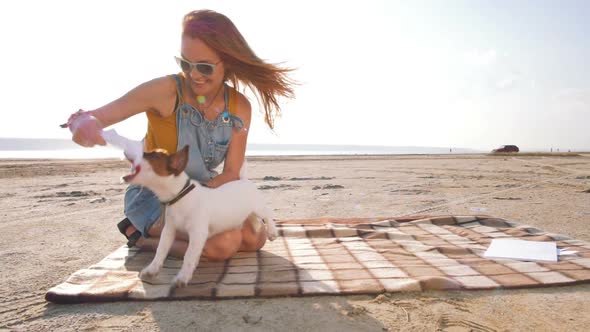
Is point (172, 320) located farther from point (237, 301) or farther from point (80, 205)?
point (80, 205)

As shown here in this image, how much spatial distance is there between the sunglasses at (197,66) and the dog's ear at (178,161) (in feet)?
2.48

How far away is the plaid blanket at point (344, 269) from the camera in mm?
2182

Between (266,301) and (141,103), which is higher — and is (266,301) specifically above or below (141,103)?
below

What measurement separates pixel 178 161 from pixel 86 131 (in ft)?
1.63

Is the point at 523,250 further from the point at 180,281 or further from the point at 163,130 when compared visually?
the point at 163,130

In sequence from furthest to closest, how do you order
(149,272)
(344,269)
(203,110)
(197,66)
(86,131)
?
(203,110) < (197,66) < (344,269) < (149,272) < (86,131)

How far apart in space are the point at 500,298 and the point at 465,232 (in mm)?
1587

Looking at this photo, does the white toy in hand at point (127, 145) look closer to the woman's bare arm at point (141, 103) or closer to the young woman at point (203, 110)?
the woman's bare arm at point (141, 103)

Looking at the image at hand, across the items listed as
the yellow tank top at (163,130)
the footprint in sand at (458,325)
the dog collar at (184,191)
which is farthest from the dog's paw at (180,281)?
the footprint in sand at (458,325)

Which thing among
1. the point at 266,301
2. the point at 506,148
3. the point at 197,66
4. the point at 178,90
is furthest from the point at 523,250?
the point at 506,148

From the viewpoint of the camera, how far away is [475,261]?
2732mm

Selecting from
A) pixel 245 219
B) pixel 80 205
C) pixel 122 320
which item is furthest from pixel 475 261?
pixel 80 205

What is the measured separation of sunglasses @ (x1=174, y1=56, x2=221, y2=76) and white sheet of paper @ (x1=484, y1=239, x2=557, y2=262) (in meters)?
2.25

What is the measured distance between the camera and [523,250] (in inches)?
114
